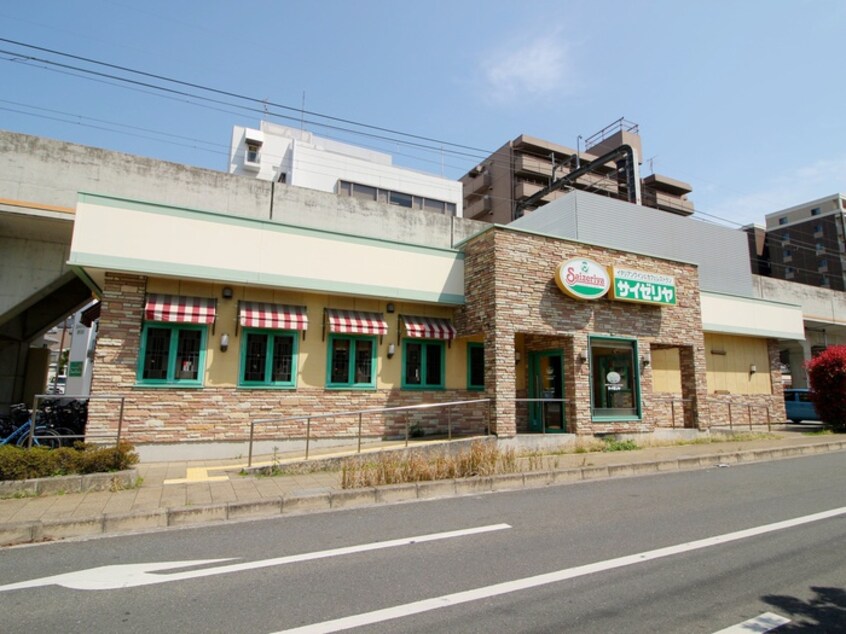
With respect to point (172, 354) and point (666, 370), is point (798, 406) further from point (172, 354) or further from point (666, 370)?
point (172, 354)

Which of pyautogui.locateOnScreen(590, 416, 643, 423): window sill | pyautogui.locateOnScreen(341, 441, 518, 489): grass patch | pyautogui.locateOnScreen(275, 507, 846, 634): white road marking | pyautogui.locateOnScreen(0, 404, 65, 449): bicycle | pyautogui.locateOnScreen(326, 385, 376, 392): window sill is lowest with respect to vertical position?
pyautogui.locateOnScreen(275, 507, 846, 634): white road marking

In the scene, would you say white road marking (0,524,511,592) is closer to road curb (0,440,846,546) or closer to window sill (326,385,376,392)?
road curb (0,440,846,546)

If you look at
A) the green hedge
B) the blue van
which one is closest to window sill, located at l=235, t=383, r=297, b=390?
the green hedge

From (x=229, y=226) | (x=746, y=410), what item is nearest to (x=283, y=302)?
(x=229, y=226)

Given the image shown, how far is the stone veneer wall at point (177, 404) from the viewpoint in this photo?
1116 centimetres

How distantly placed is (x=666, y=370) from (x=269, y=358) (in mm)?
13789

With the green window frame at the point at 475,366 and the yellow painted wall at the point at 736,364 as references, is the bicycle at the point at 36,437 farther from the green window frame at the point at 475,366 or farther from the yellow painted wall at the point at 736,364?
the yellow painted wall at the point at 736,364

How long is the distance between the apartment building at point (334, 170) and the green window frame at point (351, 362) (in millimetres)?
19879

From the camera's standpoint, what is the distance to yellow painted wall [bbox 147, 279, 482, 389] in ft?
39.8

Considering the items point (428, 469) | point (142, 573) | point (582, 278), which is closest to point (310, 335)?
point (428, 469)

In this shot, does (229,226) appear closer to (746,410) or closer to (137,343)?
(137,343)

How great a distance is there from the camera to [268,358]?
41.7ft

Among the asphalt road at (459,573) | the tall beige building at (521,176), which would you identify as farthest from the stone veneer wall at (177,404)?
the tall beige building at (521,176)

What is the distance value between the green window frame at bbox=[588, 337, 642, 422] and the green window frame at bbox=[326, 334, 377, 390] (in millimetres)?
6252
